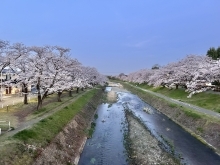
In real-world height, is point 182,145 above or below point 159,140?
below

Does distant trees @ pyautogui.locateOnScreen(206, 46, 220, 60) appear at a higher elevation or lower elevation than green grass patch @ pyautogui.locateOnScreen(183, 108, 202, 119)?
higher

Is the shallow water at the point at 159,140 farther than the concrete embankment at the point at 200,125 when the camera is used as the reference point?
No

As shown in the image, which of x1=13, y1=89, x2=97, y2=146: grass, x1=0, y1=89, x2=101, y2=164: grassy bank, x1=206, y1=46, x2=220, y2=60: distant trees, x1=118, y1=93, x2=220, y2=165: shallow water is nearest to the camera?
x1=0, y1=89, x2=101, y2=164: grassy bank

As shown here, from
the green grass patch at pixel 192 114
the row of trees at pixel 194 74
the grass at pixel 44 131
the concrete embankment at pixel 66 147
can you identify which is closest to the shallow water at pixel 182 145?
the green grass patch at pixel 192 114

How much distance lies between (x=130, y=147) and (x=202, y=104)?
22.6 metres

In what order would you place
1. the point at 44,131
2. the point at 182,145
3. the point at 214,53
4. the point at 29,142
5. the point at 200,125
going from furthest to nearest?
1. the point at 214,53
2. the point at 200,125
3. the point at 182,145
4. the point at 44,131
5. the point at 29,142

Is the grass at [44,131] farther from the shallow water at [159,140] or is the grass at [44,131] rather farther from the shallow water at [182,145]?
the shallow water at [182,145]

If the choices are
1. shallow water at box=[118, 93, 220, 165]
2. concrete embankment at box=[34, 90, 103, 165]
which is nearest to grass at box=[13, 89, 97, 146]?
concrete embankment at box=[34, 90, 103, 165]

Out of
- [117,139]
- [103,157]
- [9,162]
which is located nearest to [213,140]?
[117,139]

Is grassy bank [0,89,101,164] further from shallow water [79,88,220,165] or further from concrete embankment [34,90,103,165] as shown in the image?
shallow water [79,88,220,165]

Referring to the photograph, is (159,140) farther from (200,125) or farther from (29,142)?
(29,142)

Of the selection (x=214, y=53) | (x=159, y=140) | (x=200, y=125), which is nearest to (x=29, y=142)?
(x=159, y=140)

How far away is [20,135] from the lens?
54.6 feet

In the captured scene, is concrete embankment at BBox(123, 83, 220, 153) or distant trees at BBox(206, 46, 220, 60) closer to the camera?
concrete embankment at BBox(123, 83, 220, 153)
